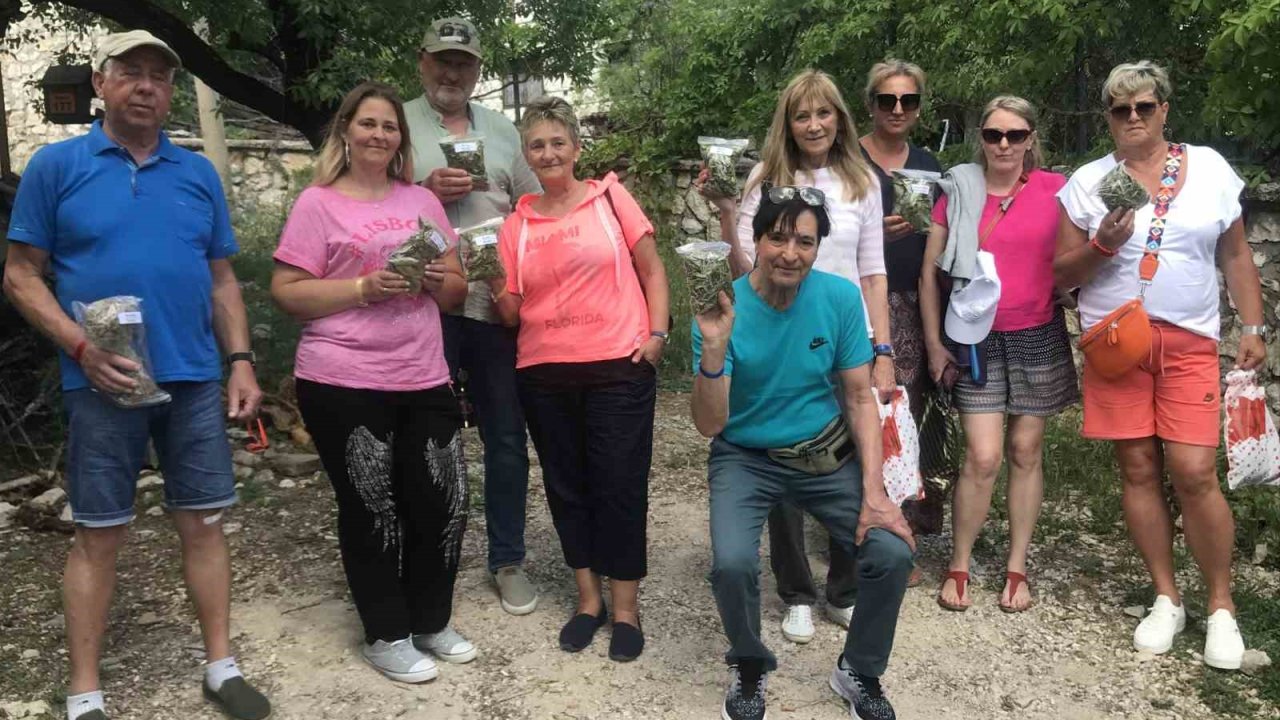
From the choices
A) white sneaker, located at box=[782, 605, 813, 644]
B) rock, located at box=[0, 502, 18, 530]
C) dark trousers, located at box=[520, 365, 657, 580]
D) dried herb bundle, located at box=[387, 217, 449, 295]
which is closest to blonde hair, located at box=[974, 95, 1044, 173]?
dark trousers, located at box=[520, 365, 657, 580]

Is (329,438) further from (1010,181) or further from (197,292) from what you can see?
(1010,181)

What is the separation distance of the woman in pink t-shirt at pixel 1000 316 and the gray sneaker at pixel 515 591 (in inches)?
61.5

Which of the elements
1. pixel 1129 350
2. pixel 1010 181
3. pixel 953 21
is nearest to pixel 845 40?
pixel 953 21

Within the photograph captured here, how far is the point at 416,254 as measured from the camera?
3.21m

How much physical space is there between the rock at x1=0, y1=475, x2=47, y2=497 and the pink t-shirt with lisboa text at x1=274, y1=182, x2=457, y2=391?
2784 millimetres

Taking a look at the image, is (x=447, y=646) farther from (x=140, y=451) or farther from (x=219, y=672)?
(x=140, y=451)

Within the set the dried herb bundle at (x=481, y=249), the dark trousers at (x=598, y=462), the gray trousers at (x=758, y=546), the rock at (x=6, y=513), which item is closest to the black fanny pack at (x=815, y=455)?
the gray trousers at (x=758, y=546)

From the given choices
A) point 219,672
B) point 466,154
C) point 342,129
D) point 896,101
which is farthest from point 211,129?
point 896,101

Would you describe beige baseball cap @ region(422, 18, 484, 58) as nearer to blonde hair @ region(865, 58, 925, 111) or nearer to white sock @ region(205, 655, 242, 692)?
blonde hair @ region(865, 58, 925, 111)

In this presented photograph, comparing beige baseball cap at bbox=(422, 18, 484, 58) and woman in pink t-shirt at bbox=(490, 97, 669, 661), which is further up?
beige baseball cap at bbox=(422, 18, 484, 58)

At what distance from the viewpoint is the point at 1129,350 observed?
11.8ft

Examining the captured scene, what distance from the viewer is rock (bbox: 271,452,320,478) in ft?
18.6

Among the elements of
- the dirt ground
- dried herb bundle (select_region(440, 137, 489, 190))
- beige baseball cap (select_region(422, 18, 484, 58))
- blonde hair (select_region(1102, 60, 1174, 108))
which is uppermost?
beige baseball cap (select_region(422, 18, 484, 58))

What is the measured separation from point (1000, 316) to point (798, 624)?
52.3 inches
